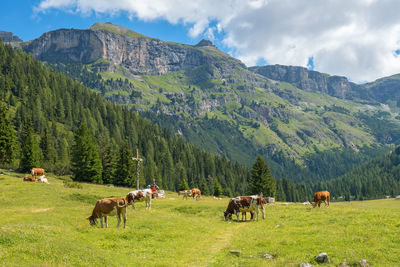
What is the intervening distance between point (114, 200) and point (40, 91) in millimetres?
167966

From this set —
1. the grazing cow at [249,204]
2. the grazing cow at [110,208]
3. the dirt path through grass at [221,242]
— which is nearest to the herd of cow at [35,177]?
the grazing cow at [110,208]

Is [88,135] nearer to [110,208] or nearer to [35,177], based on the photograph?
[35,177]

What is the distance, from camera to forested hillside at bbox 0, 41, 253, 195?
10481cm

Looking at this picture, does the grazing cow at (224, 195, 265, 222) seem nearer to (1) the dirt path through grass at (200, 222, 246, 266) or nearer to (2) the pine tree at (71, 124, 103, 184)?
(1) the dirt path through grass at (200, 222, 246, 266)

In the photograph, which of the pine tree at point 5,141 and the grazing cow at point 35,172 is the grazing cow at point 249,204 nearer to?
the grazing cow at point 35,172

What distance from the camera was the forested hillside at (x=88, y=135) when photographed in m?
105

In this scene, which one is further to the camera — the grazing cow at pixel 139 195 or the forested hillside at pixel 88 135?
the forested hillside at pixel 88 135

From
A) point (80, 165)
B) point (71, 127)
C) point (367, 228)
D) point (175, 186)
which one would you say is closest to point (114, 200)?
point (367, 228)

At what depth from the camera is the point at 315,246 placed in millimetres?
19625

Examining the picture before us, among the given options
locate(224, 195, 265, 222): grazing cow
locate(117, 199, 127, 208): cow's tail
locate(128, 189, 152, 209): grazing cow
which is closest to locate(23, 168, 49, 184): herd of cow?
locate(128, 189, 152, 209): grazing cow

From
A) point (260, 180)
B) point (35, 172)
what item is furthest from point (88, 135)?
point (260, 180)

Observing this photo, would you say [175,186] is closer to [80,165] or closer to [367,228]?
[80,165]

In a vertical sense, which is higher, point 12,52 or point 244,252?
point 12,52

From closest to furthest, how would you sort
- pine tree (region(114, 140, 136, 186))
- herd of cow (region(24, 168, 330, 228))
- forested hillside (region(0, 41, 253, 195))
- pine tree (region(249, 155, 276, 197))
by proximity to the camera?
1. herd of cow (region(24, 168, 330, 228))
2. pine tree (region(114, 140, 136, 186))
3. pine tree (region(249, 155, 276, 197))
4. forested hillside (region(0, 41, 253, 195))
